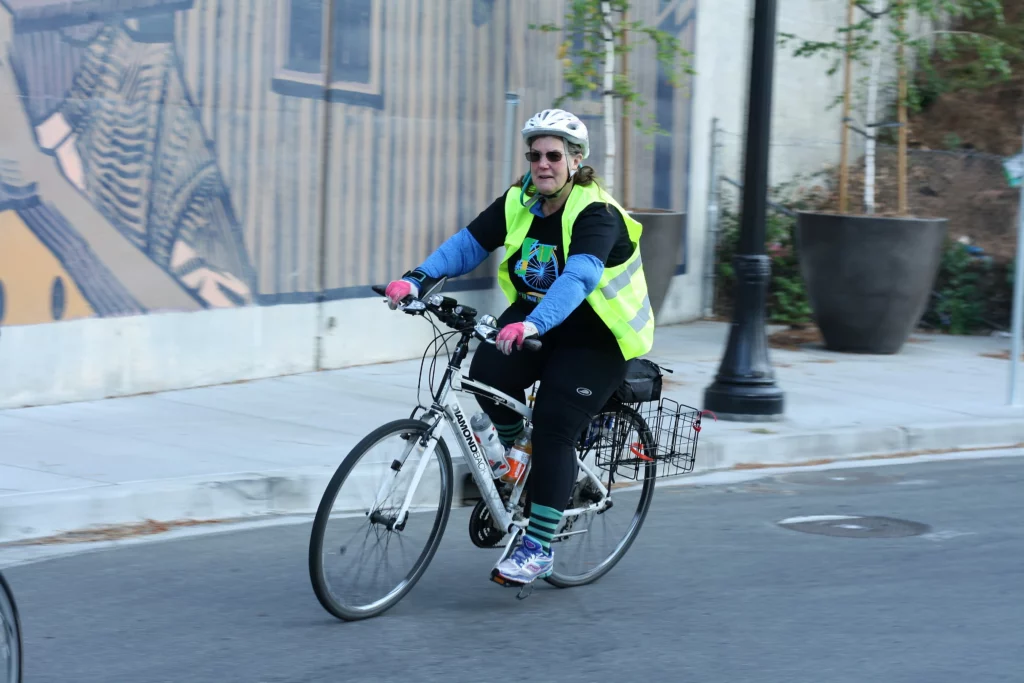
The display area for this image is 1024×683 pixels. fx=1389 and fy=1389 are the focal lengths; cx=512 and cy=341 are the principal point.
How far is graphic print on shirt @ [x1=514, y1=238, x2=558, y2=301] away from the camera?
5328mm

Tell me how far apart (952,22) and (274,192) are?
12567mm

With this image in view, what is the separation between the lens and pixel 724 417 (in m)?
9.57

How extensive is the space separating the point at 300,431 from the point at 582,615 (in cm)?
334

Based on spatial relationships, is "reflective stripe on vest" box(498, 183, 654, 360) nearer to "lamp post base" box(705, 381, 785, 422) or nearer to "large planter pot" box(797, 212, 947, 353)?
"lamp post base" box(705, 381, 785, 422)

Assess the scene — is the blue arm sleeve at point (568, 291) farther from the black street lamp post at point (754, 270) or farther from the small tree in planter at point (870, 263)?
the small tree in planter at point (870, 263)

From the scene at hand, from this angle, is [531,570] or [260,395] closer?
[531,570]

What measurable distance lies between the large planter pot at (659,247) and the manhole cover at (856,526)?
546 centimetres

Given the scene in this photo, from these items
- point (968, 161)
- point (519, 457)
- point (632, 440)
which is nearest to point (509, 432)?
point (519, 457)

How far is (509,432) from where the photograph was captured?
5.54 meters

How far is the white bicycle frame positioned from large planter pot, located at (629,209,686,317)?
7124 millimetres

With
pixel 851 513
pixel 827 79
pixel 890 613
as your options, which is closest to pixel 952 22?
pixel 827 79

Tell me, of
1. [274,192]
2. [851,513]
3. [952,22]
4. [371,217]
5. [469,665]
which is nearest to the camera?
[469,665]

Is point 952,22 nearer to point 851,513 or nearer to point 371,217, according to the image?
point 371,217

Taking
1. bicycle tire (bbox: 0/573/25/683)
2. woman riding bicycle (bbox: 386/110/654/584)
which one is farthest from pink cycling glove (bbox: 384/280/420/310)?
bicycle tire (bbox: 0/573/25/683)
